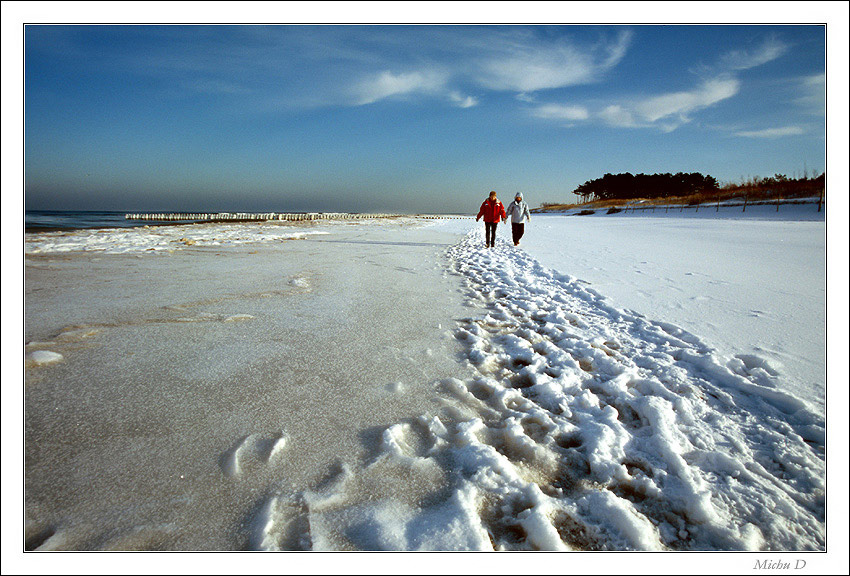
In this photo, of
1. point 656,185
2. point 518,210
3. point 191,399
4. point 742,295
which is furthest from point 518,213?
point 656,185

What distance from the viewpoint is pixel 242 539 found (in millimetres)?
1052

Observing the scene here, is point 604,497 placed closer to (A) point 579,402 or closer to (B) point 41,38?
(A) point 579,402

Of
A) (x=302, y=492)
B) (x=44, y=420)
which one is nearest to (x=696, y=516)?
(x=302, y=492)

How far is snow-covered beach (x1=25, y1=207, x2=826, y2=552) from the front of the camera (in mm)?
1132

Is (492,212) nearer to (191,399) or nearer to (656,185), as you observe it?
(191,399)

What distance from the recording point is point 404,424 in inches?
66.8

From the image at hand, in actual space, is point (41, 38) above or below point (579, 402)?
above

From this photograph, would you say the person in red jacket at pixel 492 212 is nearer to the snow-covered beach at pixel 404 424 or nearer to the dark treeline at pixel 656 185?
the snow-covered beach at pixel 404 424

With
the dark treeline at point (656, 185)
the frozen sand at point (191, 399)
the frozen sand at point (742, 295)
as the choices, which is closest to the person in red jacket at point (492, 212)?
the frozen sand at point (742, 295)

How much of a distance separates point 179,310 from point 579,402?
312 cm

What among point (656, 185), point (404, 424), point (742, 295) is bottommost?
point (404, 424)

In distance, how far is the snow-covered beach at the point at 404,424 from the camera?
113 cm

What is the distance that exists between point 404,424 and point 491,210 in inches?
365

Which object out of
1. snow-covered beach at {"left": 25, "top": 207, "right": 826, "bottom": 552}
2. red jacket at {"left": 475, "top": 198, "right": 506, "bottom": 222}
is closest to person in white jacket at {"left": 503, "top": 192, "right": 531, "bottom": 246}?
red jacket at {"left": 475, "top": 198, "right": 506, "bottom": 222}
